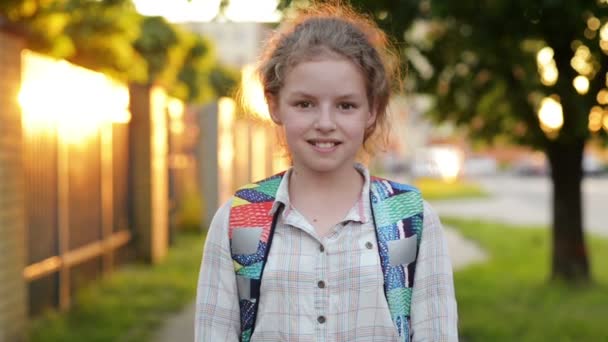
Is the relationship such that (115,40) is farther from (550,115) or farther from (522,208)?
(522,208)

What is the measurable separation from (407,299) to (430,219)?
7.8 inches

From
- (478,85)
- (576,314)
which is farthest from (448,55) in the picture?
(576,314)

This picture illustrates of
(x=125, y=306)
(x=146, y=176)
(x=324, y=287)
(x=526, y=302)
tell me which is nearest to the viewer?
(x=324, y=287)

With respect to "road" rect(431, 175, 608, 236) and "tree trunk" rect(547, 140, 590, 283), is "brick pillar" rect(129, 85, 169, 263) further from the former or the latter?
"road" rect(431, 175, 608, 236)

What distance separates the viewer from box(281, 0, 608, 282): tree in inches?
226

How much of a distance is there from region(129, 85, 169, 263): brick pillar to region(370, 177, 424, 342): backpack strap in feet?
27.8

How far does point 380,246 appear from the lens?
2.09 metres

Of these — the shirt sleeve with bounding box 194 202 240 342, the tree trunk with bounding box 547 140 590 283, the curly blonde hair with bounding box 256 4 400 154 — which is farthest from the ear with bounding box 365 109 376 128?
the tree trunk with bounding box 547 140 590 283

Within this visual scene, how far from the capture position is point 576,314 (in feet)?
22.5

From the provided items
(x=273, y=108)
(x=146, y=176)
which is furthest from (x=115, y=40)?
(x=273, y=108)

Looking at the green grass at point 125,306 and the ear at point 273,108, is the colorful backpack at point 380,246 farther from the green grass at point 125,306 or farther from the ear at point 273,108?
the green grass at point 125,306

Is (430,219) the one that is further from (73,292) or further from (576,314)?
(73,292)

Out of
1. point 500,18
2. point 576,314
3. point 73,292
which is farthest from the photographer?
point 73,292

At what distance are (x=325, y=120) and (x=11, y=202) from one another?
4.04m
